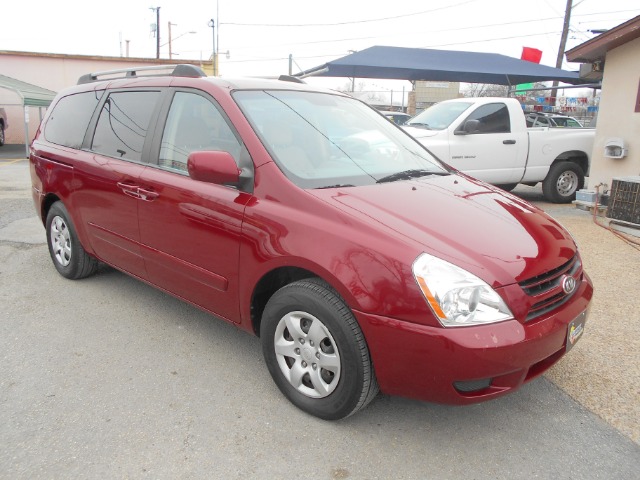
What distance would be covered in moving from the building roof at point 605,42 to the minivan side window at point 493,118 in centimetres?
155

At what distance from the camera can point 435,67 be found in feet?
47.8

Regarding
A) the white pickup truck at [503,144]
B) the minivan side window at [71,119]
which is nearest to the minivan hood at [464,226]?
the minivan side window at [71,119]

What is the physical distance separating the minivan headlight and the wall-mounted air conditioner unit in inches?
219

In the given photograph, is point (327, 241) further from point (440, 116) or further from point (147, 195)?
point (440, 116)

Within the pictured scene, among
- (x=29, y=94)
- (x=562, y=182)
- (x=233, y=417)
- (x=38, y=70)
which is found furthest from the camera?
(x=38, y=70)

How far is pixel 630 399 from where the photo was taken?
2.96 meters

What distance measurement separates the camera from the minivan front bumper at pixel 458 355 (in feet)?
7.23

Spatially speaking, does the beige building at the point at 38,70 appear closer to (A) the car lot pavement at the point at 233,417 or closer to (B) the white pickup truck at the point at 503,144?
(B) the white pickup truck at the point at 503,144

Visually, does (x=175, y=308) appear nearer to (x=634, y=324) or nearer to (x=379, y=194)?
(x=379, y=194)

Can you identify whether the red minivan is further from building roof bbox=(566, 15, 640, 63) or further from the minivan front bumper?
building roof bbox=(566, 15, 640, 63)

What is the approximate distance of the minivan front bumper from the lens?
2203 millimetres

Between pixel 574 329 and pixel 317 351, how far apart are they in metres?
1.32

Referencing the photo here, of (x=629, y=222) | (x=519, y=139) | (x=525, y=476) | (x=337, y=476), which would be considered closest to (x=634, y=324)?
(x=525, y=476)

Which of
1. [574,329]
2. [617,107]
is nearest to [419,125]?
[617,107]
